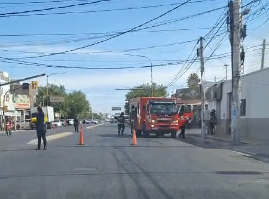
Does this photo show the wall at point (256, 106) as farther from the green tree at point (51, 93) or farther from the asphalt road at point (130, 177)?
the green tree at point (51, 93)

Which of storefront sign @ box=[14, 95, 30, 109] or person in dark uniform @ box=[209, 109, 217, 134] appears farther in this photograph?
storefront sign @ box=[14, 95, 30, 109]

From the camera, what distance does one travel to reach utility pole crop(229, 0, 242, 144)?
25.8 metres

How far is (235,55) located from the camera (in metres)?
26.4

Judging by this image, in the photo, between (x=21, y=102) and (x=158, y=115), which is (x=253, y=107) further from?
(x=21, y=102)

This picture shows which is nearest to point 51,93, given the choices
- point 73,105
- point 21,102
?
point 73,105

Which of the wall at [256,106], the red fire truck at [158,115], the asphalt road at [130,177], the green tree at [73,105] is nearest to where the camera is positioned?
the asphalt road at [130,177]

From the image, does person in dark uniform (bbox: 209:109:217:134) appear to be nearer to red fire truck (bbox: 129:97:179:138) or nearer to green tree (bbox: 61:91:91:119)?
red fire truck (bbox: 129:97:179:138)

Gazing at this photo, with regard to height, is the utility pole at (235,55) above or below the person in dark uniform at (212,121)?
above

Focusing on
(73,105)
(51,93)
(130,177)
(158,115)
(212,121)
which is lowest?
(130,177)

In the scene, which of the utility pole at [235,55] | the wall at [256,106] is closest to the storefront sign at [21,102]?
the wall at [256,106]

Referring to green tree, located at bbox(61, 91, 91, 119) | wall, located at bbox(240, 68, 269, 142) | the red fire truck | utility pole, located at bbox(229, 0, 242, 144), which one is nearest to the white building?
wall, located at bbox(240, 68, 269, 142)

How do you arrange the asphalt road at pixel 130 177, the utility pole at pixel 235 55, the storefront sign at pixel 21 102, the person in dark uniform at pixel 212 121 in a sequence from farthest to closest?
the storefront sign at pixel 21 102 < the person in dark uniform at pixel 212 121 < the utility pole at pixel 235 55 < the asphalt road at pixel 130 177

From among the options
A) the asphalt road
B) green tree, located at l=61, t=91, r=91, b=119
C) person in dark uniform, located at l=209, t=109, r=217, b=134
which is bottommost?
the asphalt road

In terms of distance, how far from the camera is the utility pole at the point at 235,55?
1017 inches
